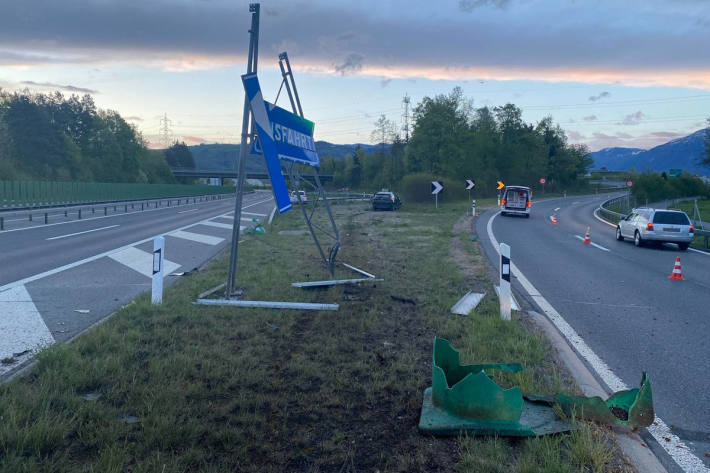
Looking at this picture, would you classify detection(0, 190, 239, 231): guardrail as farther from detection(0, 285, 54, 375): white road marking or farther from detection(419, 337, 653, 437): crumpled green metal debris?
detection(419, 337, 653, 437): crumpled green metal debris

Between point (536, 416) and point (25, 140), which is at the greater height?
point (25, 140)

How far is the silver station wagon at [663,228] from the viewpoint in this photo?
19375 mm

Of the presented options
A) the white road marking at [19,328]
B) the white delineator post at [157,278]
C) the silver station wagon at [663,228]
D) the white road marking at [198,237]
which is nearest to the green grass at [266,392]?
the white delineator post at [157,278]

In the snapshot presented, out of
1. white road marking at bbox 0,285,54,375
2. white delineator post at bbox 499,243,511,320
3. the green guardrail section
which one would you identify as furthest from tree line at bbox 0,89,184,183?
white delineator post at bbox 499,243,511,320

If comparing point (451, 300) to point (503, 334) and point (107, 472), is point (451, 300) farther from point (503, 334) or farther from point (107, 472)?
point (107, 472)

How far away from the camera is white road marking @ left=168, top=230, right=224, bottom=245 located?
753 inches

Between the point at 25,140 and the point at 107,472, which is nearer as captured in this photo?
the point at 107,472

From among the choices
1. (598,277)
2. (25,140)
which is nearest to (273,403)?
(598,277)

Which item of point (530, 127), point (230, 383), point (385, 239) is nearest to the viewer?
point (230, 383)

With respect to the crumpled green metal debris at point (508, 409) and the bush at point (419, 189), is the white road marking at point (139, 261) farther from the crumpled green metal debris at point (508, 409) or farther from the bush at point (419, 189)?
the bush at point (419, 189)

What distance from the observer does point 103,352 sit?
18.5 feet

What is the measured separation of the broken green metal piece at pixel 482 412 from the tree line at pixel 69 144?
62.4m

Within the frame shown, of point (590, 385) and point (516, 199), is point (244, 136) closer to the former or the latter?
point (590, 385)

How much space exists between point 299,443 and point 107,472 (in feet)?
4.04
